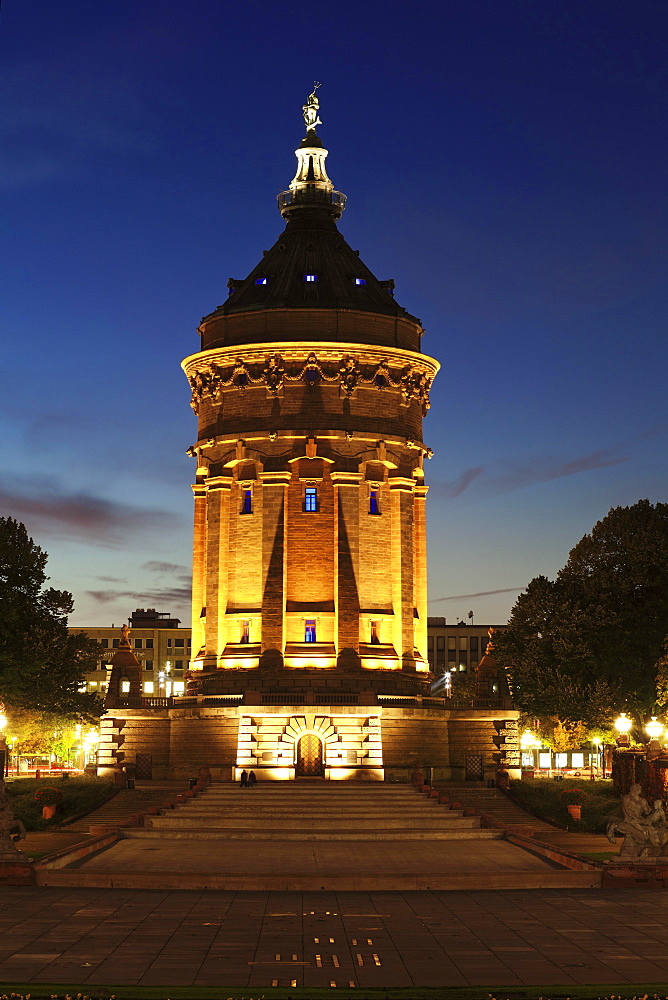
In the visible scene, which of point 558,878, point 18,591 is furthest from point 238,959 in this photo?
point 18,591

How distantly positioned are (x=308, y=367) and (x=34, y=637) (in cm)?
2311

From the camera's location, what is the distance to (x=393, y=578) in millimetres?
84500

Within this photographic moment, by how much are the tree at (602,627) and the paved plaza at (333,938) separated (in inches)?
1374

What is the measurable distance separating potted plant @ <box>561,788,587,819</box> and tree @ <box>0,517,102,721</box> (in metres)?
29.2

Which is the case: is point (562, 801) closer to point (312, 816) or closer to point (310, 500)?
point (312, 816)

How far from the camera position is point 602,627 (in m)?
75.4

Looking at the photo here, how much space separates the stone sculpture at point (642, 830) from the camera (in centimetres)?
4047

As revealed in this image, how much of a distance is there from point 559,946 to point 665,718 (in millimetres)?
43281

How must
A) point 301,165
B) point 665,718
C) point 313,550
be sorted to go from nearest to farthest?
point 665,718
point 313,550
point 301,165

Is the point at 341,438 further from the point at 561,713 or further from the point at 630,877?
the point at 630,877

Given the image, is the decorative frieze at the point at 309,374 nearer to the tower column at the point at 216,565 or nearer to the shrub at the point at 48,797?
the tower column at the point at 216,565

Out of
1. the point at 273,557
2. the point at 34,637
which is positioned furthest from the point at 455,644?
the point at 34,637

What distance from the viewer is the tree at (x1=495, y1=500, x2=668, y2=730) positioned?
243ft

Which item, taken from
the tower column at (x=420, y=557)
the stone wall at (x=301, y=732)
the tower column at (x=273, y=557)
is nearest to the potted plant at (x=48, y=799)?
the stone wall at (x=301, y=732)
